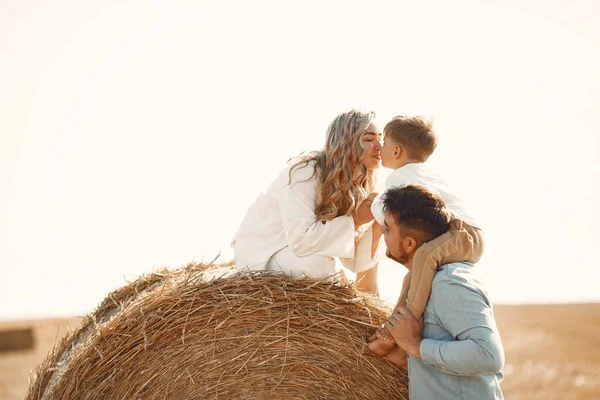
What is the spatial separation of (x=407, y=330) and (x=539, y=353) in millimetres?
4742

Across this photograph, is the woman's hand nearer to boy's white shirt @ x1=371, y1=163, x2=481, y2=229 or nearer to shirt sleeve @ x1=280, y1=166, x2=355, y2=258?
shirt sleeve @ x1=280, y1=166, x2=355, y2=258

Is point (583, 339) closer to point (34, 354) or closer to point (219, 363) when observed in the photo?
point (219, 363)

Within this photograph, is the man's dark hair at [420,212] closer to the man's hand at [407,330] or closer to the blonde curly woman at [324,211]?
the man's hand at [407,330]

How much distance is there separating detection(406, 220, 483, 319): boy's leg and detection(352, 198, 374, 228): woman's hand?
694 mm

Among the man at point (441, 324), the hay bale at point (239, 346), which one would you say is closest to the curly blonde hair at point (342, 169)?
the hay bale at point (239, 346)

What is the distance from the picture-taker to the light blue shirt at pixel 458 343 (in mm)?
1949

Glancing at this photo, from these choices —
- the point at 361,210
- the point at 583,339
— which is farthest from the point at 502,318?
the point at 361,210

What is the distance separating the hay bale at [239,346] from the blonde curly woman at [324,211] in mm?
200

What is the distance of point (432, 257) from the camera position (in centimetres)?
211

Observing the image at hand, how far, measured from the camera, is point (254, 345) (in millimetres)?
2621

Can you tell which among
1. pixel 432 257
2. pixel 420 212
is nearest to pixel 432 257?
pixel 432 257

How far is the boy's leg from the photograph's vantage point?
6.95 feet

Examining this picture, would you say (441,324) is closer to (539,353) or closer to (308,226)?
(308,226)

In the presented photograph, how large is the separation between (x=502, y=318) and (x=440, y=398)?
534 cm
